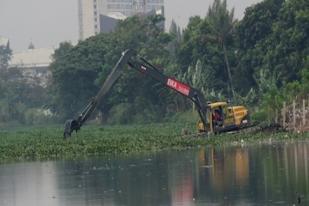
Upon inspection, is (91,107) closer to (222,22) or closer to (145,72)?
(145,72)

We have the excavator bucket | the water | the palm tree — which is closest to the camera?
the water

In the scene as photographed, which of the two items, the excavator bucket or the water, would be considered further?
the excavator bucket

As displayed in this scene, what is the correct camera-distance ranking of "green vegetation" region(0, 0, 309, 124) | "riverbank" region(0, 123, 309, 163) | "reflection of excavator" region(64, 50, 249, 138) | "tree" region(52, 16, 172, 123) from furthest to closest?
"tree" region(52, 16, 172, 123)
"green vegetation" region(0, 0, 309, 124)
"reflection of excavator" region(64, 50, 249, 138)
"riverbank" region(0, 123, 309, 163)

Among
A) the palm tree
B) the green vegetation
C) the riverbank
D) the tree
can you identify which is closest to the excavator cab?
the riverbank

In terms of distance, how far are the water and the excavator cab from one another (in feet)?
29.8

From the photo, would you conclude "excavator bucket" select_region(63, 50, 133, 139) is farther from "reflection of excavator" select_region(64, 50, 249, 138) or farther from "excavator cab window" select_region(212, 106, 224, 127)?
"excavator cab window" select_region(212, 106, 224, 127)

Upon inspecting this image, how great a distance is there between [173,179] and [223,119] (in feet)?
71.8

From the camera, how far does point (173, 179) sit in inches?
1226

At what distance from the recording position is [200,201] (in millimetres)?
25125

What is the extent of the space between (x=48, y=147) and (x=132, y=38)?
54244 mm

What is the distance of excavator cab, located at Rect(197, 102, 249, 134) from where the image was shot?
52.3 meters

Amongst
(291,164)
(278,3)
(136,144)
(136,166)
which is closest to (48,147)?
(136,144)

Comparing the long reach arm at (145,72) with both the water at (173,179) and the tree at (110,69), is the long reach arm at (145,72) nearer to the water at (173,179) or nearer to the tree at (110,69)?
the water at (173,179)

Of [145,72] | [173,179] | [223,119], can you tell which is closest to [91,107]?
[145,72]
